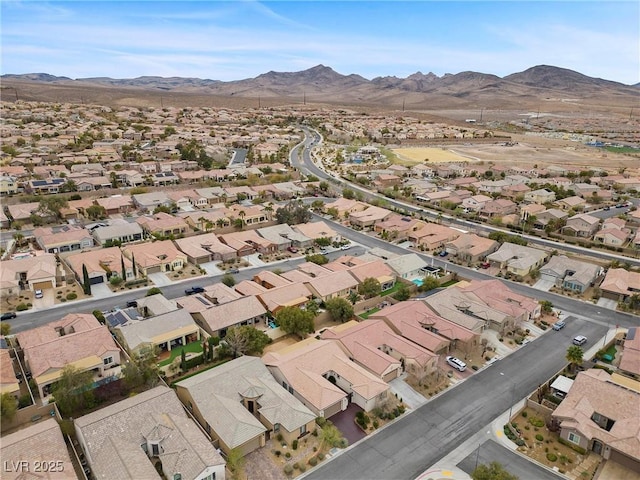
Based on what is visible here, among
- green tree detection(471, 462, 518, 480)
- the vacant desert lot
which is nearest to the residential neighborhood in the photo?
green tree detection(471, 462, 518, 480)

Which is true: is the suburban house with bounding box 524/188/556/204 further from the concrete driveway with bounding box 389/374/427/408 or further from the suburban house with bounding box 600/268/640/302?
the concrete driveway with bounding box 389/374/427/408

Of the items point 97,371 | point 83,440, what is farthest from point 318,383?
point 97,371

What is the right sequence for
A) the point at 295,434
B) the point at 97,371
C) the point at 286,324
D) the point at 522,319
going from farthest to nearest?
1. the point at 522,319
2. the point at 286,324
3. the point at 97,371
4. the point at 295,434

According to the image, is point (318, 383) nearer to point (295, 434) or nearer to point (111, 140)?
point (295, 434)

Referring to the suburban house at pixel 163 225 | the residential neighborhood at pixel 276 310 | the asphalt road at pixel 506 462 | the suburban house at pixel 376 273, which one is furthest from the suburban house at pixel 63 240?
the asphalt road at pixel 506 462

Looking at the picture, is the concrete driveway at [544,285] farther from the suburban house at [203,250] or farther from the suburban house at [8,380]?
the suburban house at [8,380]
